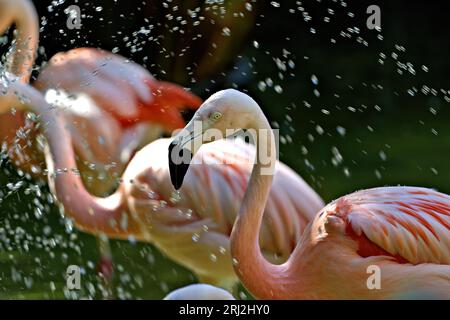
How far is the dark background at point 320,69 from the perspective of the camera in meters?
6.08

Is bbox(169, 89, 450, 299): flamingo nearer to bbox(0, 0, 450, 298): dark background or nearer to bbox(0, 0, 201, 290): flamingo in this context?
bbox(0, 0, 201, 290): flamingo

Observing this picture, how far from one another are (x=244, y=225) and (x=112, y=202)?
0.86 m

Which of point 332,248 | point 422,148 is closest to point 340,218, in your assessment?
point 332,248

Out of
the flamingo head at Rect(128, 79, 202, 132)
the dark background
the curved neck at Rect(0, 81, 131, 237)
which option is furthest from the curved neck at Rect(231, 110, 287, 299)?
the dark background

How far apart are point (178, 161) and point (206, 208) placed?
664mm

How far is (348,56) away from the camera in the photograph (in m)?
7.75

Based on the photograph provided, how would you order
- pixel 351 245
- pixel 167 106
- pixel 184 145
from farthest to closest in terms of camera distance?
pixel 167 106 < pixel 351 245 < pixel 184 145

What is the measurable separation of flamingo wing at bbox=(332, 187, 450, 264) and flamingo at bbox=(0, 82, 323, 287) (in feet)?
1.64

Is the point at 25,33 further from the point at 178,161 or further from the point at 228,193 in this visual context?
the point at 178,161

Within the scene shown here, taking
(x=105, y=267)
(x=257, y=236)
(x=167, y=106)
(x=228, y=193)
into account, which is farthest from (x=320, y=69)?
(x=257, y=236)

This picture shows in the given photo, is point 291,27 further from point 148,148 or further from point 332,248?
point 332,248

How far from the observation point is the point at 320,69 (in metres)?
7.53
